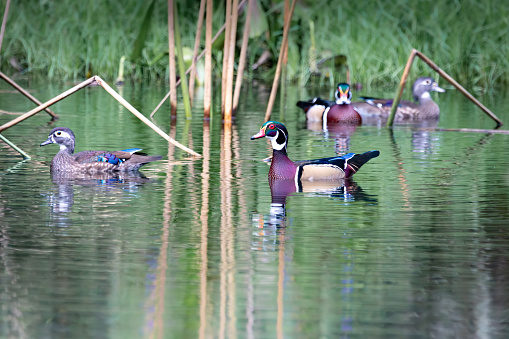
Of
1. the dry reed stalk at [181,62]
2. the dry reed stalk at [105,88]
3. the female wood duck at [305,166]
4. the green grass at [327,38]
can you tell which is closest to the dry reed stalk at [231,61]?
the dry reed stalk at [181,62]

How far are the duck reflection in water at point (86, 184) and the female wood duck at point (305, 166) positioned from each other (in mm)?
1134

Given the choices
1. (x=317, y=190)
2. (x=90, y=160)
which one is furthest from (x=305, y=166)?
(x=90, y=160)

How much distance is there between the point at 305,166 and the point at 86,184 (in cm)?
188

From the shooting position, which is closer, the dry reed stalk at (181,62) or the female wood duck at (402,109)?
the dry reed stalk at (181,62)

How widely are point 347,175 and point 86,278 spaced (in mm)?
4173

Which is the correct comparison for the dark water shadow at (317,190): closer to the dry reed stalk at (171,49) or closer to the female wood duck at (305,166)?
the female wood duck at (305,166)

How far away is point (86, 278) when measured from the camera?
5.36 meters

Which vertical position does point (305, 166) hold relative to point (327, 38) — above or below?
below

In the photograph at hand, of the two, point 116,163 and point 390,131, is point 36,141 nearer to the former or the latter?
point 116,163

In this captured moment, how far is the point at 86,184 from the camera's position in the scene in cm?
879

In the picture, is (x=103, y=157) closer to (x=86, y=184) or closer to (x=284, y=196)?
(x=86, y=184)

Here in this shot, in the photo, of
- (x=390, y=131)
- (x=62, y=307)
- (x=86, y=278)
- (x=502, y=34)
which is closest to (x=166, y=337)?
(x=62, y=307)

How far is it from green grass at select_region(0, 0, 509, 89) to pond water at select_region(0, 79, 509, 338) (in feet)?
27.0

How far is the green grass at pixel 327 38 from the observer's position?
19.1m
